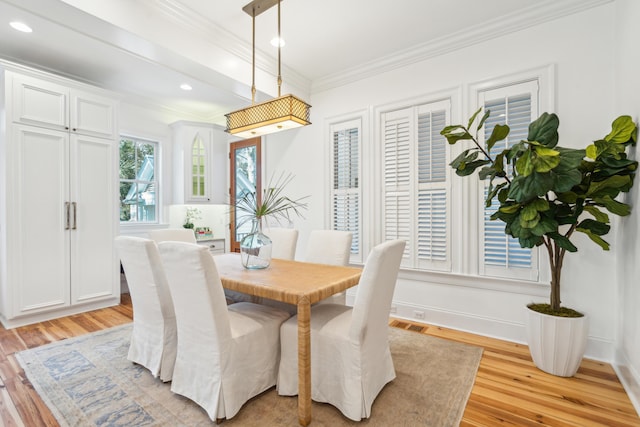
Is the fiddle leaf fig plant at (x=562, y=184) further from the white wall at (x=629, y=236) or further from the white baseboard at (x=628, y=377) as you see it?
the white baseboard at (x=628, y=377)

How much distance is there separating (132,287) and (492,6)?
3.63 m

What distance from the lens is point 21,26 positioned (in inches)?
108

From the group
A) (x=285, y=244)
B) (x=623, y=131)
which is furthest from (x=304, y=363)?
(x=623, y=131)

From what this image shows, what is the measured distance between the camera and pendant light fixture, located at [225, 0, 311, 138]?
2232 mm

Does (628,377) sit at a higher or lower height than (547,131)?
lower

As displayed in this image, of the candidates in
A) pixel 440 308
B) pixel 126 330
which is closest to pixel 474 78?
pixel 440 308

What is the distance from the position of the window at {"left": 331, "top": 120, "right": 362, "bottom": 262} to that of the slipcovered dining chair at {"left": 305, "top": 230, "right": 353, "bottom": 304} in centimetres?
78

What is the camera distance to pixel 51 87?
127 inches

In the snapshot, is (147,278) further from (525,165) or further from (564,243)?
(564,243)

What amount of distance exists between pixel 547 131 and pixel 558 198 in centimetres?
47

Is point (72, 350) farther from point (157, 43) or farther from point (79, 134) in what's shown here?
point (157, 43)

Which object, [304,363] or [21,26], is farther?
[21,26]

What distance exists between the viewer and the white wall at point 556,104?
7.91 feet

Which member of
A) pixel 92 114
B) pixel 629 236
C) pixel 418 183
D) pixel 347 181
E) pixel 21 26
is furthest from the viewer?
pixel 347 181
